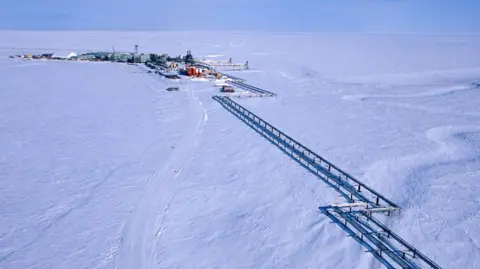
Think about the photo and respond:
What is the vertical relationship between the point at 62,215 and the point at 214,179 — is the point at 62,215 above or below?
below

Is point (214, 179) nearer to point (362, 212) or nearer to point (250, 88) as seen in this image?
point (362, 212)

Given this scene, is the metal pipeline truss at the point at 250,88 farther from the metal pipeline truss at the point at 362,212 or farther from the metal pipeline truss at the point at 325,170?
the metal pipeline truss at the point at 362,212

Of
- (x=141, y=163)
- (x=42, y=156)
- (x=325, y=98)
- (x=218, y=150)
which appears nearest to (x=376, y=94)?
(x=325, y=98)

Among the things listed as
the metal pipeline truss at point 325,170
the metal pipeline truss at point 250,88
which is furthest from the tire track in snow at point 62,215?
the metal pipeline truss at point 250,88

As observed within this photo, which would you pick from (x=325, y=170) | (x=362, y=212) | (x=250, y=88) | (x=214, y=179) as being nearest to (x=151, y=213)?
(x=214, y=179)

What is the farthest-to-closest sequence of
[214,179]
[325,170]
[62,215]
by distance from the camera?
[325,170] → [214,179] → [62,215]
